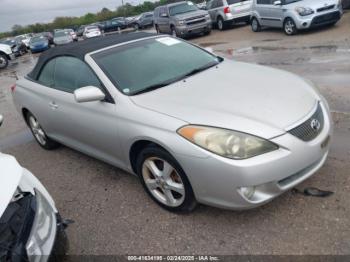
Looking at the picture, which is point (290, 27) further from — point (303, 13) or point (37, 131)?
point (37, 131)

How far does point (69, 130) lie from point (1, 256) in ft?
8.08

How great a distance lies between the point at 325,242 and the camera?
2.79 metres

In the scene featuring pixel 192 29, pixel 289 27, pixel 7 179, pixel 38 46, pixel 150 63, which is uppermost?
pixel 150 63

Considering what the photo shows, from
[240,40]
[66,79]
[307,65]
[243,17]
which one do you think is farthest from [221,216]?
[243,17]

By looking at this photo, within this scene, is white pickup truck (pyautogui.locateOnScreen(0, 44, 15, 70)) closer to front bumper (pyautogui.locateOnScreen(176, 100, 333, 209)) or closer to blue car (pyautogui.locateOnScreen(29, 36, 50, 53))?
blue car (pyautogui.locateOnScreen(29, 36, 50, 53))

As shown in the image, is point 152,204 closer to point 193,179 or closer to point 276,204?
point 193,179

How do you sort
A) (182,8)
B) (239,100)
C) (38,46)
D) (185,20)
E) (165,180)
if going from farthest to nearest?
(38,46) → (182,8) → (185,20) → (165,180) → (239,100)

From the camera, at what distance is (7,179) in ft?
8.04

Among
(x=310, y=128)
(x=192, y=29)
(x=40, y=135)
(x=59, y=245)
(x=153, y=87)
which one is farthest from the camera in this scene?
(x=192, y=29)

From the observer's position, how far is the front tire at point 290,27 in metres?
12.7

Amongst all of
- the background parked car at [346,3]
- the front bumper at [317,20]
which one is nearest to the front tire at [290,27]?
the front bumper at [317,20]

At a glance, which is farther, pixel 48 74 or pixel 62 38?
pixel 62 38

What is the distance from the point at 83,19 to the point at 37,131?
8379cm

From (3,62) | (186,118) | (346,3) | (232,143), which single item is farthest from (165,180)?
(3,62)
